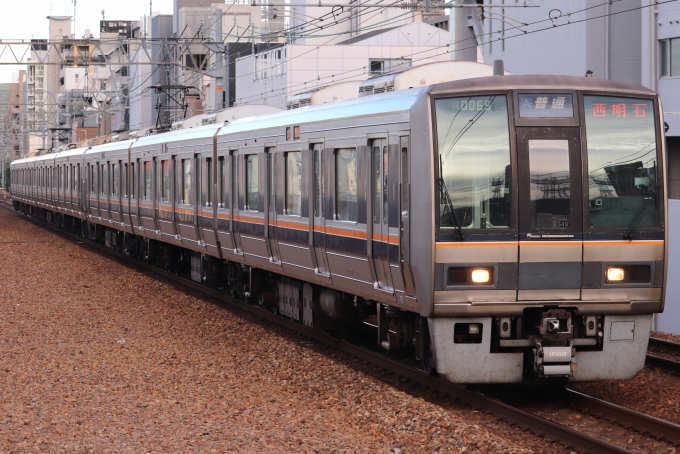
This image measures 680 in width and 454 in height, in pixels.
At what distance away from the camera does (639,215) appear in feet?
27.7

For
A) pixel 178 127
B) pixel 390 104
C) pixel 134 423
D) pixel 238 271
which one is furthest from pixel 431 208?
pixel 178 127

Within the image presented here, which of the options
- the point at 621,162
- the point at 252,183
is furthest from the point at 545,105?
the point at 252,183

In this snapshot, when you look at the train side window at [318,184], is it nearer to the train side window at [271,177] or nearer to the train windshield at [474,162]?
the train side window at [271,177]

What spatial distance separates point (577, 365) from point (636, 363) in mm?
573

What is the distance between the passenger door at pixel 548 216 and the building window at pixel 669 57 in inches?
795

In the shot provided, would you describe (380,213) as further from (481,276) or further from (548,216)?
(548,216)

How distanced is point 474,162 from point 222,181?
7.49m

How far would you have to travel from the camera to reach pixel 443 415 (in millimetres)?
7727

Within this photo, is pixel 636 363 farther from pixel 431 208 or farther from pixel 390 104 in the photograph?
pixel 390 104

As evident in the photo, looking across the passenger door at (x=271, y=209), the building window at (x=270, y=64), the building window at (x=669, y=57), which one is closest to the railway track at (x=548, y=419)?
the passenger door at (x=271, y=209)

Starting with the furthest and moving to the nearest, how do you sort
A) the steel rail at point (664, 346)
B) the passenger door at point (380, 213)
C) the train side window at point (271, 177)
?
Result: the train side window at point (271, 177), the steel rail at point (664, 346), the passenger door at point (380, 213)

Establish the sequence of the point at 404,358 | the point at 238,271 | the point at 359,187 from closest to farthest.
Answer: the point at 359,187 → the point at 404,358 → the point at 238,271

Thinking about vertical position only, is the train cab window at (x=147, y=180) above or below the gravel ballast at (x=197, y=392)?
above

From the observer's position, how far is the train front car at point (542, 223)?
827cm
